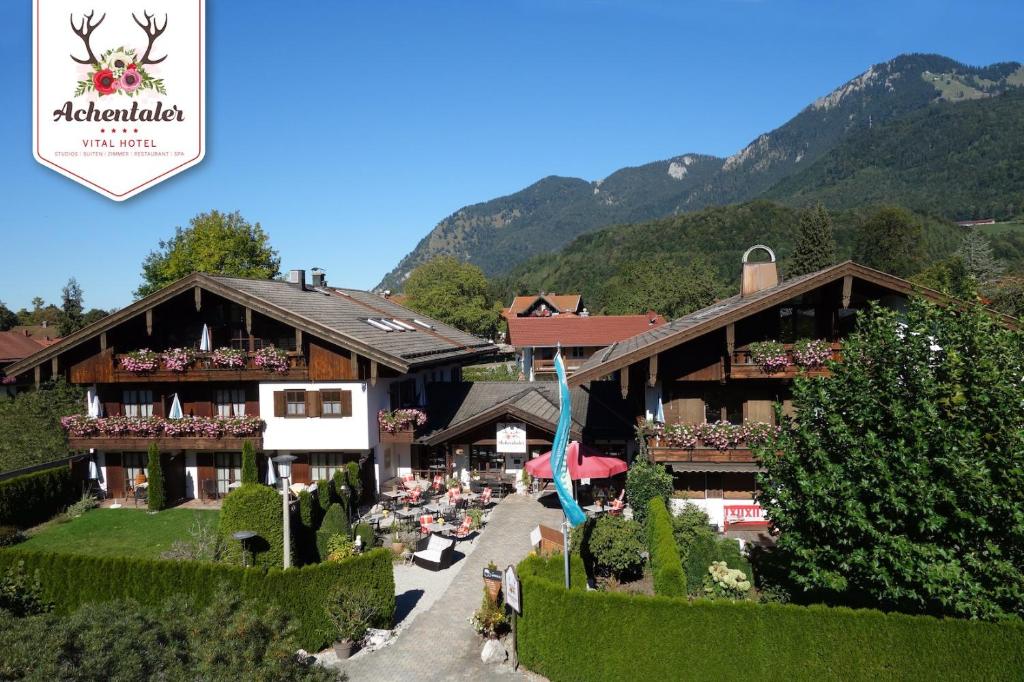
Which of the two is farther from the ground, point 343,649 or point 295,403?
point 295,403

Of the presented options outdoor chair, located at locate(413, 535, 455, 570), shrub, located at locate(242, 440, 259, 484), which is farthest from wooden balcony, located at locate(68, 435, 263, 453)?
outdoor chair, located at locate(413, 535, 455, 570)

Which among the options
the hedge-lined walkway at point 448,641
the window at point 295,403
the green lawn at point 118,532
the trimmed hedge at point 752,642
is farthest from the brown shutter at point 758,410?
the green lawn at point 118,532

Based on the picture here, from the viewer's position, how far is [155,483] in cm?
2378

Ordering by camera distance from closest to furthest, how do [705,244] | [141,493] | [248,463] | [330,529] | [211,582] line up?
[211,582] < [330,529] < [248,463] < [141,493] < [705,244]

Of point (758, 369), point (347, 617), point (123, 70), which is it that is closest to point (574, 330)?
point (758, 369)

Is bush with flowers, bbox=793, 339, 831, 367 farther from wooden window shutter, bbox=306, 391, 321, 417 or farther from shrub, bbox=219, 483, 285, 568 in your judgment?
wooden window shutter, bbox=306, 391, 321, 417

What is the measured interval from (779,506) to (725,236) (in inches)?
5470

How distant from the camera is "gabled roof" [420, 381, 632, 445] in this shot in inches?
965

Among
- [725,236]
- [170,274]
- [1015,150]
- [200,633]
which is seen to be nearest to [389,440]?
[200,633]

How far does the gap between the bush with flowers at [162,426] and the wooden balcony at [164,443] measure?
11 centimetres

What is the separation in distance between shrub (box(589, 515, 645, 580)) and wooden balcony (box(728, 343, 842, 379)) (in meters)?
6.15

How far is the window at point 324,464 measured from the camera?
2466 cm

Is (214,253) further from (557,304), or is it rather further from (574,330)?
(557,304)

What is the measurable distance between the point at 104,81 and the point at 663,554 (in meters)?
12.4
